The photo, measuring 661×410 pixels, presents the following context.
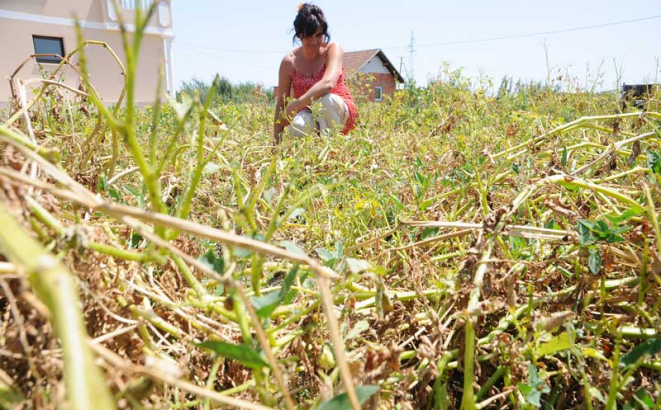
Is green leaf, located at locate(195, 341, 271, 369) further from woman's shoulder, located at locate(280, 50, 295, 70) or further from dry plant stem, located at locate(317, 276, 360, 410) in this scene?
woman's shoulder, located at locate(280, 50, 295, 70)

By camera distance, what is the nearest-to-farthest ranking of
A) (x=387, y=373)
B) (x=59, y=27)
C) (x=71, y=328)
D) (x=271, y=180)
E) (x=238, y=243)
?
(x=71, y=328)
(x=238, y=243)
(x=387, y=373)
(x=271, y=180)
(x=59, y=27)

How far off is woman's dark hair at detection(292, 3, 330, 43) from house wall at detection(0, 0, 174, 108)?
966 cm

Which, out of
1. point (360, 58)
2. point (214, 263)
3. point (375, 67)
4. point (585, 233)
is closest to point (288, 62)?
point (585, 233)

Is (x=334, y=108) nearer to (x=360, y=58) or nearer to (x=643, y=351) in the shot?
(x=643, y=351)

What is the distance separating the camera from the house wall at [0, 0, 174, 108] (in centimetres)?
1236

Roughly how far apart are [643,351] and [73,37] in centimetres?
1690

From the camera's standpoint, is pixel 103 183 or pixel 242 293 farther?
pixel 103 183

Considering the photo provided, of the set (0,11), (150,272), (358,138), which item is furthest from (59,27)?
(150,272)

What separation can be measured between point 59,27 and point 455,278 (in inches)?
656

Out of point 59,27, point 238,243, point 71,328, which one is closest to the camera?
point 71,328

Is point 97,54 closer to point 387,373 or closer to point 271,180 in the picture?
point 271,180

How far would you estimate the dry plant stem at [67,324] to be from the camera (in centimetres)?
20

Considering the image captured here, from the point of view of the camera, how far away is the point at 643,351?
0.56 metres

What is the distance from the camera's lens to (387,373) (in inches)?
20.9
